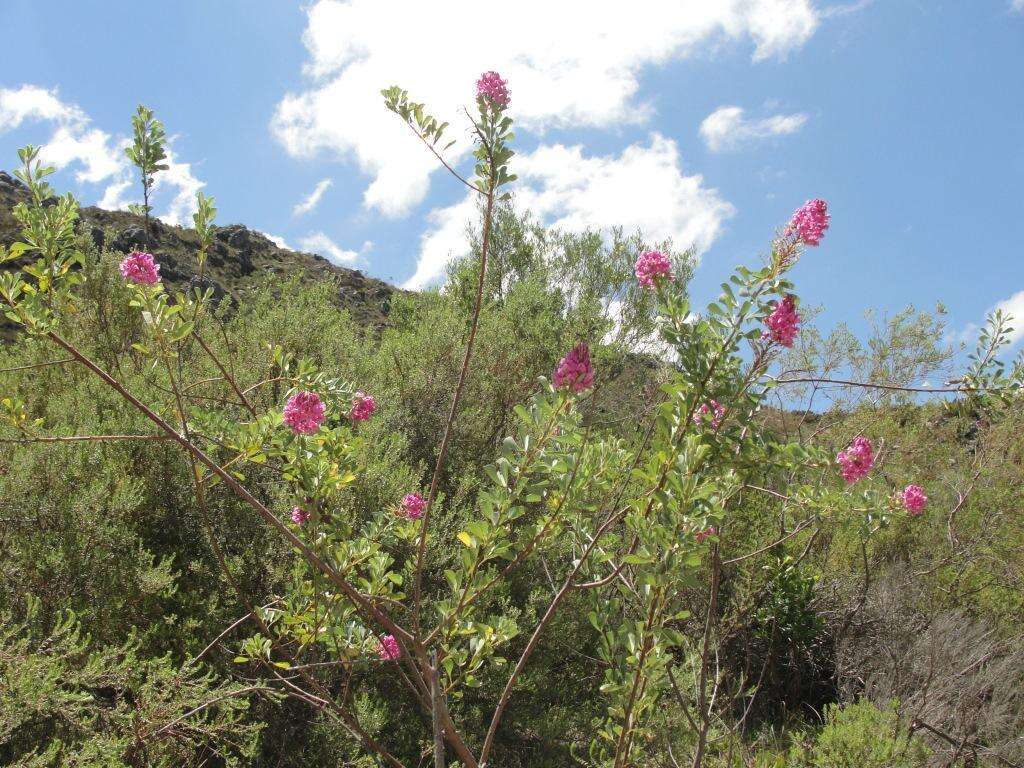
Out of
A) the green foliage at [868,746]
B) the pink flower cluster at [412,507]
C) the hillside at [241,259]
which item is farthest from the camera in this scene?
the hillside at [241,259]

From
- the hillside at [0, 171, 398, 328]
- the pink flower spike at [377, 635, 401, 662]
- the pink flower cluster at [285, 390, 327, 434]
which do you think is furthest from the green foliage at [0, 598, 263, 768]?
the hillside at [0, 171, 398, 328]

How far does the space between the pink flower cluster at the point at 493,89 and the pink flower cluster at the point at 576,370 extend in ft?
2.31

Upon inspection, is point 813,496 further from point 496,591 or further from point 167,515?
point 167,515

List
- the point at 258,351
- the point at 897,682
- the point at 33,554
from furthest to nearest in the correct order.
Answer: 1. the point at 258,351
2. the point at 897,682
3. the point at 33,554

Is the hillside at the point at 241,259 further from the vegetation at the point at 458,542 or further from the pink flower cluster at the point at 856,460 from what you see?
the pink flower cluster at the point at 856,460

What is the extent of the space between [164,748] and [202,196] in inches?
91.5

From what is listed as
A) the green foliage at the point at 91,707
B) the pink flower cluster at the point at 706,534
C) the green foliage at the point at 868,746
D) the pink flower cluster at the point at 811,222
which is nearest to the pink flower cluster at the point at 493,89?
the pink flower cluster at the point at 811,222

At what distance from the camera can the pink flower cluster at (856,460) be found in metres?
2.39

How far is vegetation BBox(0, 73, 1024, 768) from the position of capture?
1769 millimetres

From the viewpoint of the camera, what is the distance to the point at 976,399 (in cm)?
232

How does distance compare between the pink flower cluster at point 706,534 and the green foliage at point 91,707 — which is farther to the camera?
the green foliage at point 91,707

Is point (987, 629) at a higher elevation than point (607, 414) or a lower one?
lower

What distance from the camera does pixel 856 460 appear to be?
2.42 metres

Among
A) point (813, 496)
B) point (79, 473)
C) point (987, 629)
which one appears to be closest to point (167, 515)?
point (79, 473)
